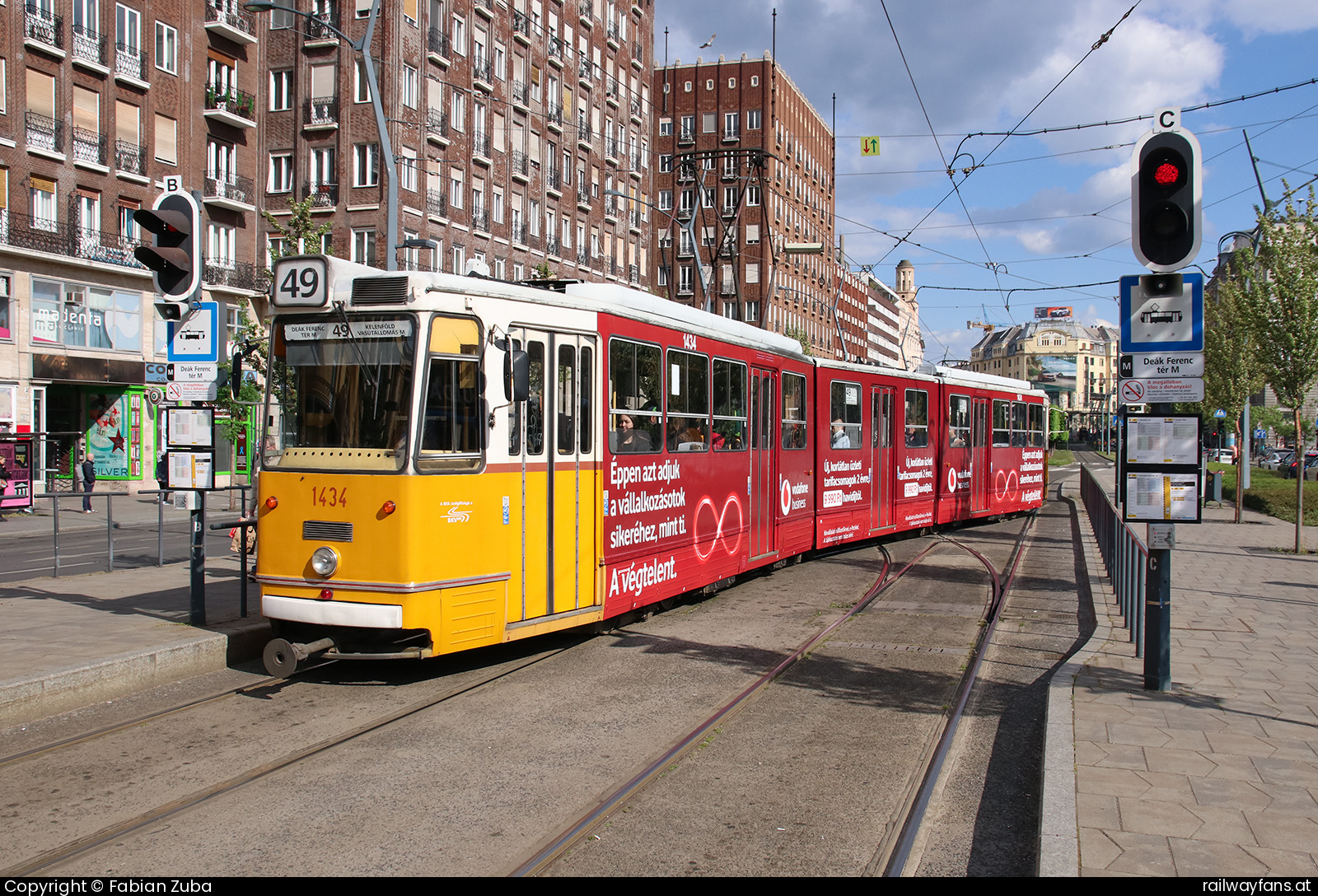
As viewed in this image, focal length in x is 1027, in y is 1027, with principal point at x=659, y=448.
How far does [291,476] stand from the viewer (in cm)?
770

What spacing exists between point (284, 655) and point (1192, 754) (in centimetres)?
581

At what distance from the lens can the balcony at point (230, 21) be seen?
3575 cm

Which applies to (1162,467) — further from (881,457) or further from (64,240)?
(64,240)

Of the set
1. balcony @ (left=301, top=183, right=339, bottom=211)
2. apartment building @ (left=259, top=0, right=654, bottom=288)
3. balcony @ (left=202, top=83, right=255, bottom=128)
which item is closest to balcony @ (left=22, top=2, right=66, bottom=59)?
balcony @ (left=202, top=83, right=255, bottom=128)

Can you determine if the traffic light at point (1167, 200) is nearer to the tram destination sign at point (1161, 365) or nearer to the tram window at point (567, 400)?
the tram destination sign at point (1161, 365)

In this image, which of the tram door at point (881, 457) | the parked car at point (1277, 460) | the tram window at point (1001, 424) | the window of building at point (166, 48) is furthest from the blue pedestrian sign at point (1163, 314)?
the parked car at point (1277, 460)

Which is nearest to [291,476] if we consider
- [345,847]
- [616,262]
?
[345,847]

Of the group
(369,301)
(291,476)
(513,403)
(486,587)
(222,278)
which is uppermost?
(222,278)

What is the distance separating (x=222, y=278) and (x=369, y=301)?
31.5 metres

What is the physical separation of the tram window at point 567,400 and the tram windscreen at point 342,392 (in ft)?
5.01

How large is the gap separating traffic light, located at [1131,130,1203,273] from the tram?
4374 millimetres

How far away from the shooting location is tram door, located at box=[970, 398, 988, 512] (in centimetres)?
2177
